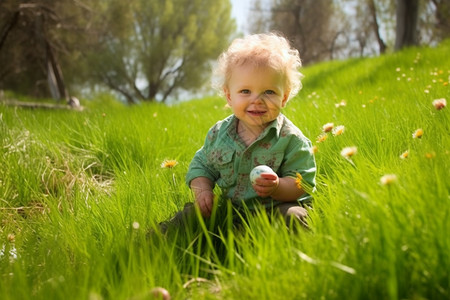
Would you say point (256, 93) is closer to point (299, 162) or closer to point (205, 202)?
point (299, 162)

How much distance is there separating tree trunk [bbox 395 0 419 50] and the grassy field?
24.6 ft

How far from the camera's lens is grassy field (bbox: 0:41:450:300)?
1.01m

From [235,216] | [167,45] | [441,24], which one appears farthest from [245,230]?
[167,45]

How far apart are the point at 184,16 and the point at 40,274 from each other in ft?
84.7

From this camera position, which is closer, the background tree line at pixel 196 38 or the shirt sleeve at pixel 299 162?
the shirt sleeve at pixel 299 162

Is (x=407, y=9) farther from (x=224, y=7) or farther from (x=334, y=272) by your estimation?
(x=224, y=7)

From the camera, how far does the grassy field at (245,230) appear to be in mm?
1014

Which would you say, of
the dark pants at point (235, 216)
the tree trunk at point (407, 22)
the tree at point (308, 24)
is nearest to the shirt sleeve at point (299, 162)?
the dark pants at point (235, 216)

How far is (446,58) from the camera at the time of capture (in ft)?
18.7

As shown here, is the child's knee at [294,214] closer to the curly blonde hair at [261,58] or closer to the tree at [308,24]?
the curly blonde hair at [261,58]

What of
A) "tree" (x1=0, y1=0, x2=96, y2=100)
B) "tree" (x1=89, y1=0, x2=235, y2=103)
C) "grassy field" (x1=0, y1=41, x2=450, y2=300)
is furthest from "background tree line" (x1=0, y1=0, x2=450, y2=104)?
"grassy field" (x1=0, y1=41, x2=450, y2=300)

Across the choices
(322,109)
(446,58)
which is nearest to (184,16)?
(446,58)

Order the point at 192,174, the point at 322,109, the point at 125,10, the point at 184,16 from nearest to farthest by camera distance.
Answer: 1. the point at 192,174
2. the point at 322,109
3. the point at 125,10
4. the point at 184,16

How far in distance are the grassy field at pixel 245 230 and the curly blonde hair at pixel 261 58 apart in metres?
0.47
